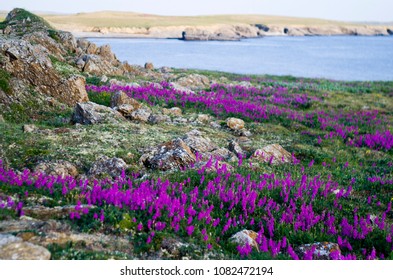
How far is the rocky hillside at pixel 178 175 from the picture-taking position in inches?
298

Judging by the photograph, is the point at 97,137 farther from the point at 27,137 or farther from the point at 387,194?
the point at 387,194

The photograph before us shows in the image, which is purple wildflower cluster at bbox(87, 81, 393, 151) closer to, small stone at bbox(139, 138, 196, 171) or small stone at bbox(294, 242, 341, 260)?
small stone at bbox(139, 138, 196, 171)

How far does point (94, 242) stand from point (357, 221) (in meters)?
6.03

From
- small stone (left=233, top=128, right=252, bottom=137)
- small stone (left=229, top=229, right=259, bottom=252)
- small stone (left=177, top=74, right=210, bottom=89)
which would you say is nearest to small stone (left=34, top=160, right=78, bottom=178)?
small stone (left=229, top=229, right=259, bottom=252)

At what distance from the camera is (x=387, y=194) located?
1225 centimetres

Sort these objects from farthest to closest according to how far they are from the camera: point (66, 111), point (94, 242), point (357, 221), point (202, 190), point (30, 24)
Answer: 1. point (30, 24)
2. point (66, 111)
3. point (202, 190)
4. point (357, 221)
5. point (94, 242)

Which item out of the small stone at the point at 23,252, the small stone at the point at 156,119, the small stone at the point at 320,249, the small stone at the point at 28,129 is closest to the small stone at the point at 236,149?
the small stone at the point at 156,119

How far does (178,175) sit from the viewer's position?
1202 cm

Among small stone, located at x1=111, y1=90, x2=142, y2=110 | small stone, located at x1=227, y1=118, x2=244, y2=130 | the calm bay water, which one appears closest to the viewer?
small stone, located at x1=227, y1=118, x2=244, y2=130

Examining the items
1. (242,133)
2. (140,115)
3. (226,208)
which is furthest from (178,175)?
(242,133)

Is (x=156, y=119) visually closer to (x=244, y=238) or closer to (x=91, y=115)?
(x=91, y=115)

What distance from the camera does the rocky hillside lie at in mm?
7578

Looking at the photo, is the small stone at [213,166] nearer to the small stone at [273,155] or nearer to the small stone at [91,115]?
the small stone at [273,155]

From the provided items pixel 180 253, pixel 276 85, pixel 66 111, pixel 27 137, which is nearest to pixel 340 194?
pixel 180 253
